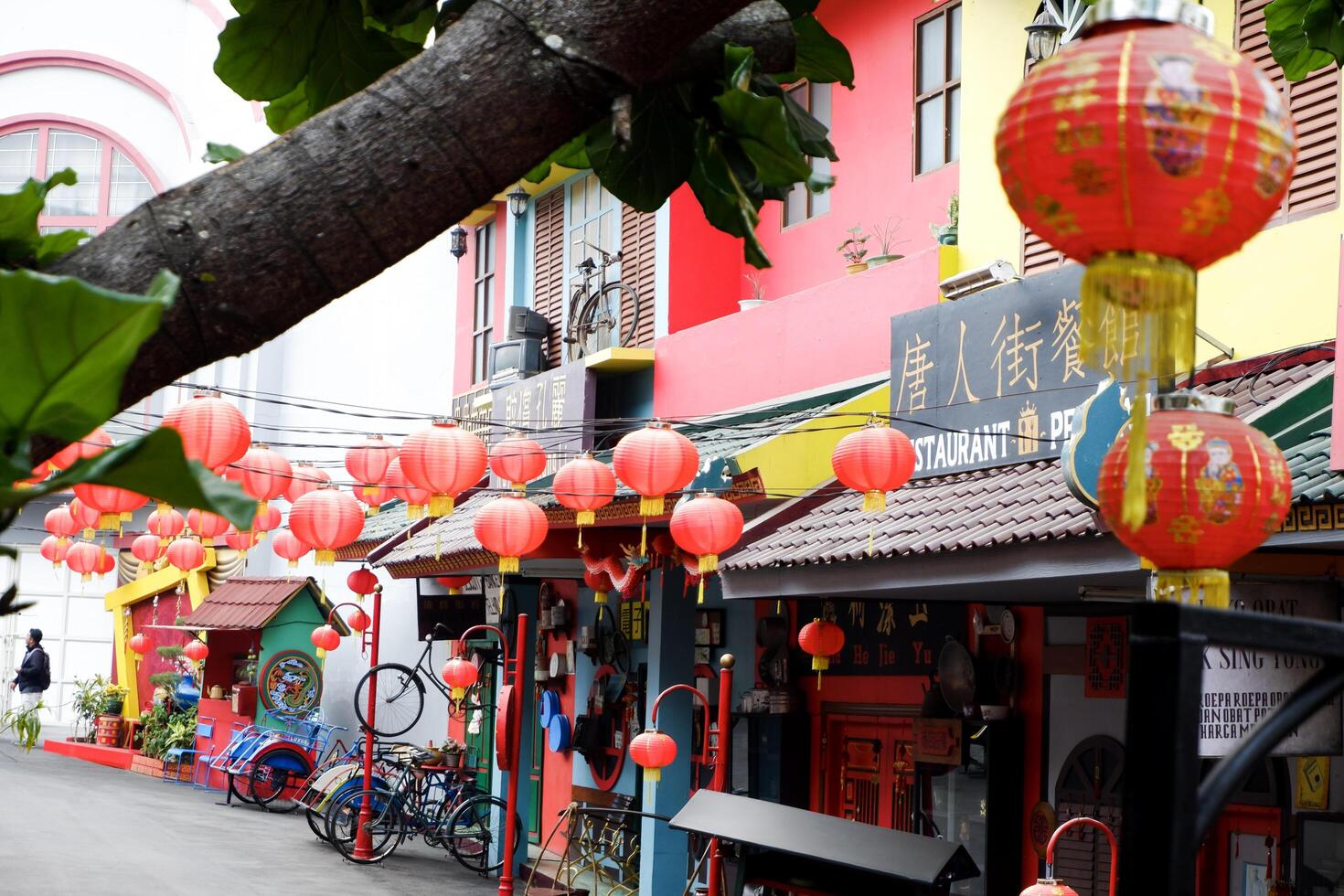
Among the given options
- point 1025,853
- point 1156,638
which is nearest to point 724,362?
point 1025,853

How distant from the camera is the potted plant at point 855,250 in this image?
12.1 metres

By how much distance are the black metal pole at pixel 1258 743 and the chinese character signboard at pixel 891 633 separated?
8.94 metres

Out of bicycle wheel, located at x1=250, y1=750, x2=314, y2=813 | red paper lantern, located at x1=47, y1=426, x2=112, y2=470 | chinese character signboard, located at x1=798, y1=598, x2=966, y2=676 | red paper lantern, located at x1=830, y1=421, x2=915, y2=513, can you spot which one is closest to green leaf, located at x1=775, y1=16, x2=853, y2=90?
red paper lantern, located at x1=47, y1=426, x2=112, y2=470

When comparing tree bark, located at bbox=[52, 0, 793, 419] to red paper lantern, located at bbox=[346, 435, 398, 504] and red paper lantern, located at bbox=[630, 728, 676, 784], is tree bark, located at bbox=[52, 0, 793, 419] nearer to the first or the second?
red paper lantern, located at bbox=[630, 728, 676, 784]

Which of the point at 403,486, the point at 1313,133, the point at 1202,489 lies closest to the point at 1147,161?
the point at 1202,489

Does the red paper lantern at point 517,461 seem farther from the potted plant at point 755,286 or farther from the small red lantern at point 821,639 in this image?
the potted plant at point 755,286

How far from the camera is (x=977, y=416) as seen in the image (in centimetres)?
942

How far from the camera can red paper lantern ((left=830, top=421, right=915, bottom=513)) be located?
8508 mm

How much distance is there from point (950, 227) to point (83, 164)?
83.7 ft

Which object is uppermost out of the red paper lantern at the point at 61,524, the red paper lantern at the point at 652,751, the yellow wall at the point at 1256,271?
the yellow wall at the point at 1256,271

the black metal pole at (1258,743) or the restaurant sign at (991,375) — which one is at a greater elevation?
the restaurant sign at (991,375)

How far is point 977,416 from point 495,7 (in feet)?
24.0

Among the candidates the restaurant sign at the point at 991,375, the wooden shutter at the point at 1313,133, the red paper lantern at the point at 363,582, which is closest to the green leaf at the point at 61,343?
the restaurant sign at the point at 991,375

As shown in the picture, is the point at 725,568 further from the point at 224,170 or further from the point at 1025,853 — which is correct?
the point at 224,170
